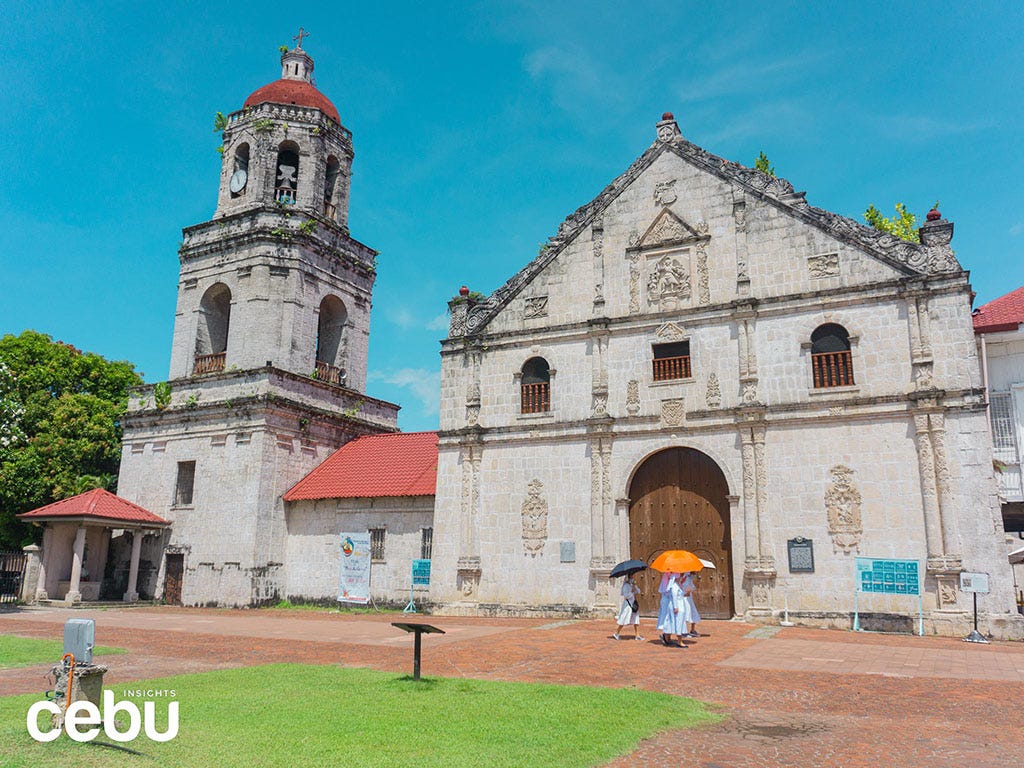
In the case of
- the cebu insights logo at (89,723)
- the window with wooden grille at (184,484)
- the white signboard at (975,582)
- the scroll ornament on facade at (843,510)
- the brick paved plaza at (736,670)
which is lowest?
the brick paved plaza at (736,670)

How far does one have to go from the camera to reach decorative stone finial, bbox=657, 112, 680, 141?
23312 mm

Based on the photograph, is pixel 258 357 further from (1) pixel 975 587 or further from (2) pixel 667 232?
(1) pixel 975 587

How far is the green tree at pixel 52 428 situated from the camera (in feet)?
102

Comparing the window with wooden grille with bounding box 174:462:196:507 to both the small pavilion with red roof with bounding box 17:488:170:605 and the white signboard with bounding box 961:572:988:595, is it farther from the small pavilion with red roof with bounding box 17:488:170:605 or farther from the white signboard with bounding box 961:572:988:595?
the white signboard with bounding box 961:572:988:595

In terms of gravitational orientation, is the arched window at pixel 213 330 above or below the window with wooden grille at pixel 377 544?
above

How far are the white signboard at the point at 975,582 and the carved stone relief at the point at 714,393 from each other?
22.9 ft

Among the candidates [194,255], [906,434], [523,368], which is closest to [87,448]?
[194,255]

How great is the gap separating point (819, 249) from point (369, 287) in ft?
66.2

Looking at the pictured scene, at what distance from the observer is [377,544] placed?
86.3ft

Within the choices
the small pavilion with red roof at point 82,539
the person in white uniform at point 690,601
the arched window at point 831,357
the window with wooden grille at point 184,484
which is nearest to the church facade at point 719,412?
the arched window at point 831,357

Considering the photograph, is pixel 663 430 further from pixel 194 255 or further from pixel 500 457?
pixel 194 255

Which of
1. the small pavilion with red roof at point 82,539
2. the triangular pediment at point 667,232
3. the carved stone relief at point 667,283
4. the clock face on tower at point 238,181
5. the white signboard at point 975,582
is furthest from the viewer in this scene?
the clock face on tower at point 238,181

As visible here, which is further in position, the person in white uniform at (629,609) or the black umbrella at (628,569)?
the person in white uniform at (629,609)

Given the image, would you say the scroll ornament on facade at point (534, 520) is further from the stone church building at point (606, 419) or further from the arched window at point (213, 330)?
the arched window at point (213, 330)
